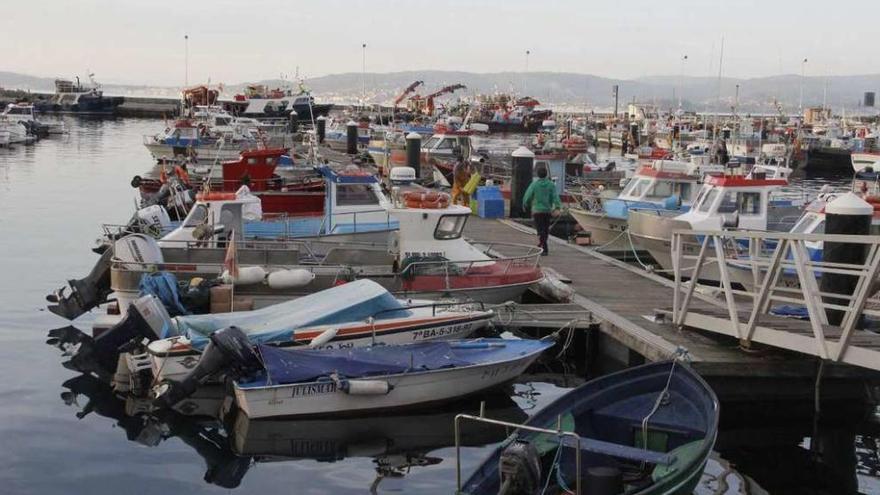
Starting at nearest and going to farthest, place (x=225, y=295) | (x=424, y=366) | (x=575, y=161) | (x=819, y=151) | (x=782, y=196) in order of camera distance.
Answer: (x=424, y=366) → (x=225, y=295) → (x=782, y=196) → (x=575, y=161) → (x=819, y=151)

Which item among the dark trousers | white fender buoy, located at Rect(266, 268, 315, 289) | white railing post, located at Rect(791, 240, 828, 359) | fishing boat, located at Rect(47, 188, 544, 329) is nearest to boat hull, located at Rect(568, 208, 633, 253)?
the dark trousers

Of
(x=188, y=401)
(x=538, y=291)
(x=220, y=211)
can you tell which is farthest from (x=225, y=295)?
(x=538, y=291)

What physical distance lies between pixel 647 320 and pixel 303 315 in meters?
4.92

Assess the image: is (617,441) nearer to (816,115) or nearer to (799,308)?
(799,308)

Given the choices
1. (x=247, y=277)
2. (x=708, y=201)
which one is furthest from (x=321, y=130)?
(x=247, y=277)

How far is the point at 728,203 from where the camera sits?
22.2 meters

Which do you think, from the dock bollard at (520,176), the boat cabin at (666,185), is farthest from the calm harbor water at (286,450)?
the dock bollard at (520,176)

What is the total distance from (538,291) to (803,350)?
625 centimetres

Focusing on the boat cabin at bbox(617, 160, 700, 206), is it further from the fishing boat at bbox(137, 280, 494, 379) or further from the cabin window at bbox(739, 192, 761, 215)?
the fishing boat at bbox(137, 280, 494, 379)

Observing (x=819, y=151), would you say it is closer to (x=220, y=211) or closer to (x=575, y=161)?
(x=575, y=161)

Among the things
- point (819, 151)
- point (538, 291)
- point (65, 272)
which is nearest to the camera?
point (538, 291)

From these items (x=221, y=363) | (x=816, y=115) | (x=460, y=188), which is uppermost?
(x=816, y=115)

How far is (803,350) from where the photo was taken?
12203 mm

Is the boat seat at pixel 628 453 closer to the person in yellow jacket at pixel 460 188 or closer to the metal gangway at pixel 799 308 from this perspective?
the metal gangway at pixel 799 308
